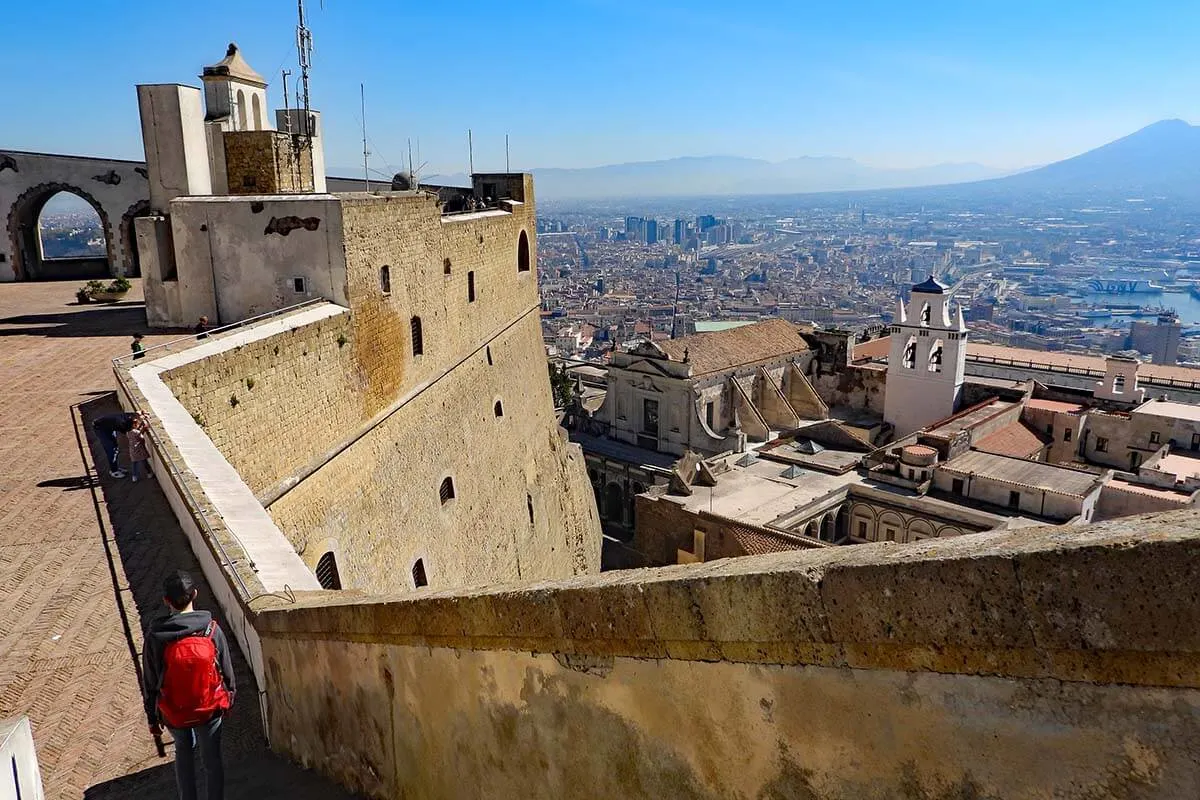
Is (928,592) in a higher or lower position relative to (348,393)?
higher

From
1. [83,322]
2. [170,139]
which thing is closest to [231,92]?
[170,139]

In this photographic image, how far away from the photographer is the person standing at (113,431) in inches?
269

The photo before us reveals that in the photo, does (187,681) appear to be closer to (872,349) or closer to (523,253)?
(523,253)

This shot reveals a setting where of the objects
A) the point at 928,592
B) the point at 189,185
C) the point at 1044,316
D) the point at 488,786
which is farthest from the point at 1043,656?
the point at 1044,316

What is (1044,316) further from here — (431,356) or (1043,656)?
(1043,656)

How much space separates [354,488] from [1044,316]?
99.7m

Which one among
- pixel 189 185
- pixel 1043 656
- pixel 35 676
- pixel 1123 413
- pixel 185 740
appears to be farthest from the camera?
pixel 1123 413

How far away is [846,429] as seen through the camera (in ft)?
91.8

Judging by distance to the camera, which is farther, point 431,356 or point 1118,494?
point 1118,494

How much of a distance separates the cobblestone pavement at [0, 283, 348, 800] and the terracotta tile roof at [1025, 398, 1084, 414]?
86.1ft

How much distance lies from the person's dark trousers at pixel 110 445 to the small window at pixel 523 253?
11.7 meters

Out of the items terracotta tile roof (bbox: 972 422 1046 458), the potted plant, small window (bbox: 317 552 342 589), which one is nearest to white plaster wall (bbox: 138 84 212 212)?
the potted plant

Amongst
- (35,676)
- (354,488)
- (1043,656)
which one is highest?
(1043,656)

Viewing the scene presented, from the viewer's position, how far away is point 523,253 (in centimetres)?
1864
